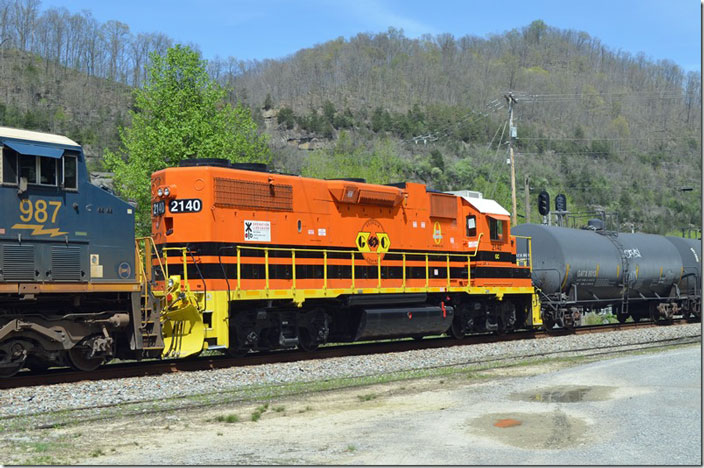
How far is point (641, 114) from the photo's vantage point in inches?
6432

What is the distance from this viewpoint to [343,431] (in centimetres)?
888

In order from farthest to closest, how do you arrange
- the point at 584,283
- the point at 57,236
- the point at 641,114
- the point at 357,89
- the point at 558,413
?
the point at 641,114 → the point at 357,89 → the point at 584,283 → the point at 57,236 → the point at 558,413

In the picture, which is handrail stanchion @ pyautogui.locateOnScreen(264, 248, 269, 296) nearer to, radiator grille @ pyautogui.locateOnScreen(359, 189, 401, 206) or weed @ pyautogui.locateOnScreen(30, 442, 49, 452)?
radiator grille @ pyautogui.locateOnScreen(359, 189, 401, 206)

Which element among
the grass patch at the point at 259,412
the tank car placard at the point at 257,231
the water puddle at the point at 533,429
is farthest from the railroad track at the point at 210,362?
the water puddle at the point at 533,429

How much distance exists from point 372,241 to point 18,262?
31.5 ft

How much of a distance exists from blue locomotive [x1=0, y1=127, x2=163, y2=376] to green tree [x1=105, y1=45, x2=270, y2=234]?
19.0 metres

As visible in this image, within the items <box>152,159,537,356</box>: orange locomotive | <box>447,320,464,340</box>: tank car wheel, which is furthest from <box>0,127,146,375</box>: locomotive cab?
<box>447,320,464,340</box>: tank car wheel

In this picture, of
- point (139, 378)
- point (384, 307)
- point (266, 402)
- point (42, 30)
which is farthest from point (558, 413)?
point (42, 30)

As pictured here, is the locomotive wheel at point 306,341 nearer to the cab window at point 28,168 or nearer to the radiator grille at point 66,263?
the radiator grille at point 66,263

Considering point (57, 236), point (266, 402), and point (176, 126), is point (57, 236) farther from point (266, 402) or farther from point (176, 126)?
point (176, 126)

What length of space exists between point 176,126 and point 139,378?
842 inches

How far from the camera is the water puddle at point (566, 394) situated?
11.0 metres

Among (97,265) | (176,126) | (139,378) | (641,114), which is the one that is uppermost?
(641,114)

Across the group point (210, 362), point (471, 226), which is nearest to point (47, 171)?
point (210, 362)
